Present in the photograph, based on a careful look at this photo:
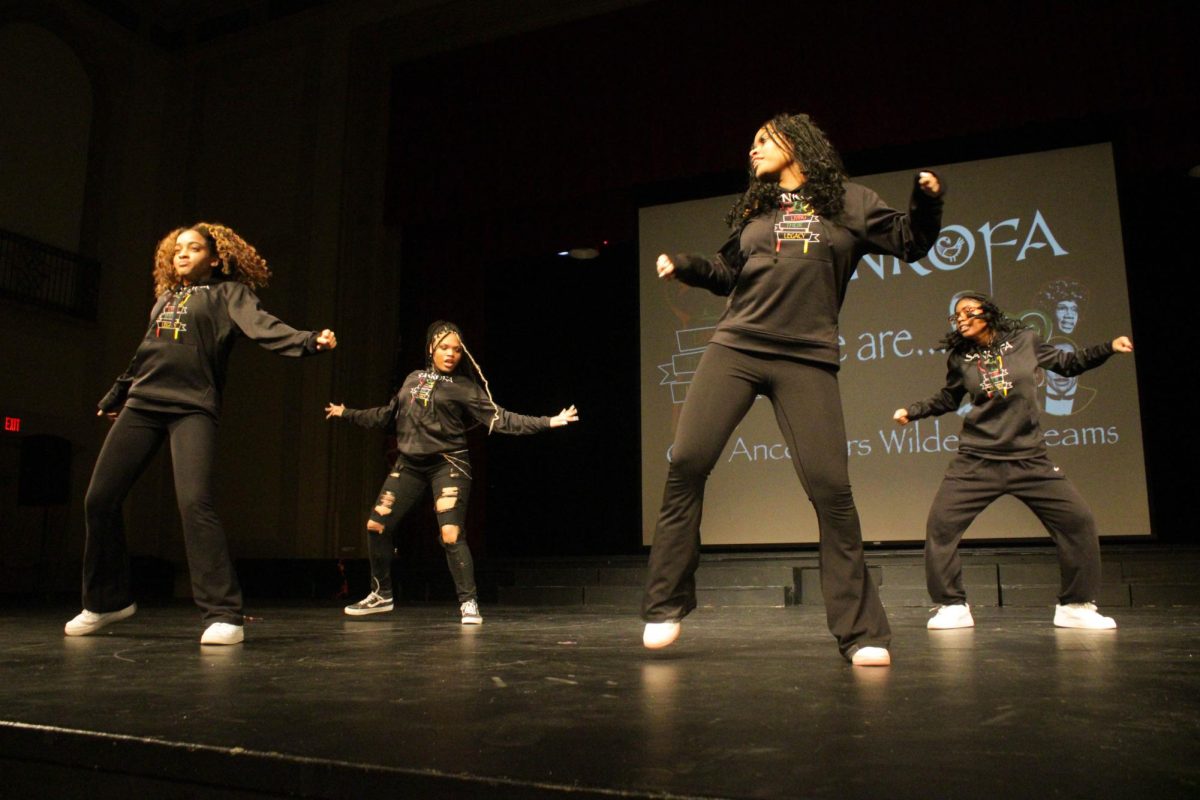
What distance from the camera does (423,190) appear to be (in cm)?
765

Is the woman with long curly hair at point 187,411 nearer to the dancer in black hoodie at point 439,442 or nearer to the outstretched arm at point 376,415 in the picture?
the dancer in black hoodie at point 439,442

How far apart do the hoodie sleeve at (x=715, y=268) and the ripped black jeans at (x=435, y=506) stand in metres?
2.20

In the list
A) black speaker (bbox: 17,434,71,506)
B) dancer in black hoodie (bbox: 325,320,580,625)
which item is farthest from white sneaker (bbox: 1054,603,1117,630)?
black speaker (bbox: 17,434,71,506)

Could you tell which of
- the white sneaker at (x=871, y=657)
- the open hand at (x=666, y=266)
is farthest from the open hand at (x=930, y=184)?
the white sneaker at (x=871, y=657)

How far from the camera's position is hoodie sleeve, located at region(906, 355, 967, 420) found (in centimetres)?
399

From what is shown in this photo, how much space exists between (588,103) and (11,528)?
5915 mm

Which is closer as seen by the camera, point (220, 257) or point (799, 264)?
point (799, 264)

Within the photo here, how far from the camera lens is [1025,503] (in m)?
3.66

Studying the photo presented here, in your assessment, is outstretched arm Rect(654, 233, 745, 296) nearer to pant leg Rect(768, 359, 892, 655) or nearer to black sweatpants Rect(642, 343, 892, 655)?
black sweatpants Rect(642, 343, 892, 655)

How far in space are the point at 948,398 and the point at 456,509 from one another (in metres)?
2.28

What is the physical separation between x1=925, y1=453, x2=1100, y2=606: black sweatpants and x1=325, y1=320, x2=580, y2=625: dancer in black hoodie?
1766mm

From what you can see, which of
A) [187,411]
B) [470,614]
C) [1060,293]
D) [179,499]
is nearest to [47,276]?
[470,614]

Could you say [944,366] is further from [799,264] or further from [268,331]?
[268,331]

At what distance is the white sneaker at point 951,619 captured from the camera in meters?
3.51
